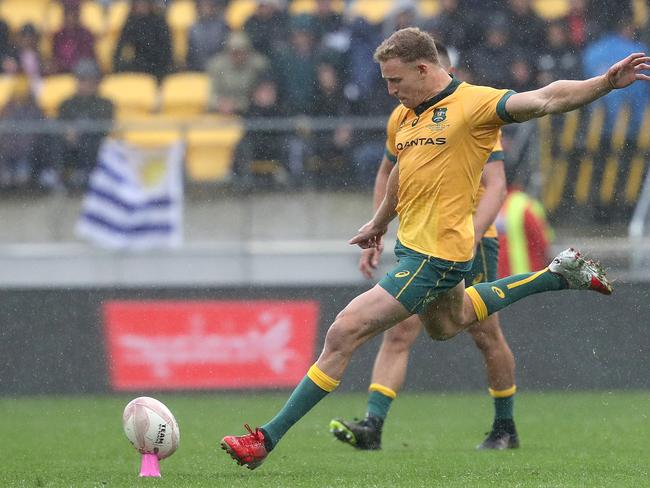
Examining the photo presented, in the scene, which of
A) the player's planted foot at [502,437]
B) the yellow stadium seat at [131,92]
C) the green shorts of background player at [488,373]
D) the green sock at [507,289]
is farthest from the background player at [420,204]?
the yellow stadium seat at [131,92]

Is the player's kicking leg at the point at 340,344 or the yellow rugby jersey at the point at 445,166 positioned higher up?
the yellow rugby jersey at the point at 445,166

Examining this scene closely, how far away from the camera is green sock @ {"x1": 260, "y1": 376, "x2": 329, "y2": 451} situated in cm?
605

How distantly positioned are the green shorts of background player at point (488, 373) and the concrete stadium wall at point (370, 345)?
3.83 metres

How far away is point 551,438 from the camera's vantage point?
26.3 ft

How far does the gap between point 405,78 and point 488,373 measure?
7.08ft

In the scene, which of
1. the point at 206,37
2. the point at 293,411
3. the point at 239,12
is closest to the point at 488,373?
the point at 293,411

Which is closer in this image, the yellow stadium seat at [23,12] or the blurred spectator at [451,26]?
the blurred spectator at [451,26]

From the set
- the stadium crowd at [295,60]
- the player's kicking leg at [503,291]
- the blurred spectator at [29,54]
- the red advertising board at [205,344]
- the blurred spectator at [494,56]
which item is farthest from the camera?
the blurred spectator at [29,54]

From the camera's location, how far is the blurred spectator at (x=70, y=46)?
1422 cm

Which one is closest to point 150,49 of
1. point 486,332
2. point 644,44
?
point 644,44

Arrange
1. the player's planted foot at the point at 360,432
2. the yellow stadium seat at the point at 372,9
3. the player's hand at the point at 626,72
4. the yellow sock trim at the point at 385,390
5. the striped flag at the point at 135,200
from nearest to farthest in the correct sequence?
the player's hand at the point at 626,72 < the player's planted foot at the point at 360,432 < the yellow sock trim at the point at 385,390 < the striped flag at the point at 135,200 < the yellow stadium seat at the point at 372,9

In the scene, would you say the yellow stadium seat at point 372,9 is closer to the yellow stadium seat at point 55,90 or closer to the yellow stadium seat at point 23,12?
the yellow stadium seat at point 55,90

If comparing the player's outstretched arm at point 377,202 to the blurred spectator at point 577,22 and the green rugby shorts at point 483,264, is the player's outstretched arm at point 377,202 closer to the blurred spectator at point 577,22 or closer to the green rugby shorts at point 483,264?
the green rugby shorts at point 483,264

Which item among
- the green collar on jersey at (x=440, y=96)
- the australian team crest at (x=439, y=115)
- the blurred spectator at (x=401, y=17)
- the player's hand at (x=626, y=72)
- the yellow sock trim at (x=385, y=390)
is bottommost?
the yellow sock trim at (x=385, y=390)
